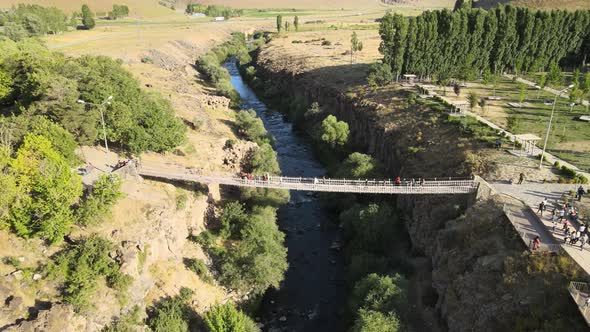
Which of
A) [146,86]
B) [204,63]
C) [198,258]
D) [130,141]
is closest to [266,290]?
[198,258]

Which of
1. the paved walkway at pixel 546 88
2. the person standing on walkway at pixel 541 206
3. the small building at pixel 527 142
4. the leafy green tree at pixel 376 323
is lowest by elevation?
the leafy green tree at pixel 376 323

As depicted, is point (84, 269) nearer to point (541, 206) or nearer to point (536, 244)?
point (536, 244)

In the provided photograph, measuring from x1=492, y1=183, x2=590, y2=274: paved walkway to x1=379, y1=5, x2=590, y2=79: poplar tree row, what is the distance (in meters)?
42.8

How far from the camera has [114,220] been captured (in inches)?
1582

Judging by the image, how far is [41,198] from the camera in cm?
3481

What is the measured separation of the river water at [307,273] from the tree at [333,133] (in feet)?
15.9

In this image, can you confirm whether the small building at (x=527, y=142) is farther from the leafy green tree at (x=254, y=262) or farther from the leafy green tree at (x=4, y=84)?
the leafy green tree at (x=4, y=84)

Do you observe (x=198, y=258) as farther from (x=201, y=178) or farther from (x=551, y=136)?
(x=551, y=136)

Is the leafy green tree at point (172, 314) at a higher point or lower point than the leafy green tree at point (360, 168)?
lower

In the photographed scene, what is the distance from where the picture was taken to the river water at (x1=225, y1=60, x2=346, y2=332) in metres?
42.3

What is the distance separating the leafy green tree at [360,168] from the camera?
56.0m

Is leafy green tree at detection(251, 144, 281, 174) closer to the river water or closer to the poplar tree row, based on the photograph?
the river water

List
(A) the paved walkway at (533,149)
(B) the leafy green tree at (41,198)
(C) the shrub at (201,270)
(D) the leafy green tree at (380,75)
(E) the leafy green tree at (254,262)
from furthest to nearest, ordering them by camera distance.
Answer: (D) the leafy green tree at (380,75), (A) the paved walkway at (533,149), (C) the shrub at (201,270), (E) the leafy green tree at (254,262), (B) the leafy green tree at (41,198)

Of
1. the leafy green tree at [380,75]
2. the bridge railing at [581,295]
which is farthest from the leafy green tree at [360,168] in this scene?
the bridge railing at [581,295]
